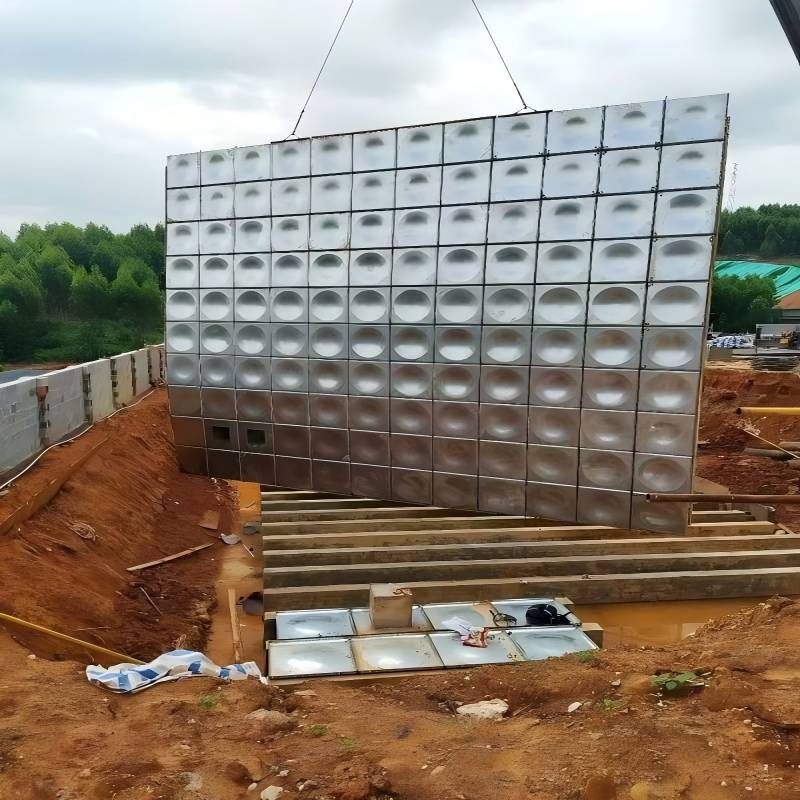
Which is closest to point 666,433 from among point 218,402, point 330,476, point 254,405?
point 330,476

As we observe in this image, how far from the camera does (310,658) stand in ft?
16.4

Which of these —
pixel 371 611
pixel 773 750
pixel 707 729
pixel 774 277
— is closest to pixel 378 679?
pixel 371 611

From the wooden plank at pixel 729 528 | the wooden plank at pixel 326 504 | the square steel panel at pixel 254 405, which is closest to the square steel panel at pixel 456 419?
the wooden plank at pixel 326 504

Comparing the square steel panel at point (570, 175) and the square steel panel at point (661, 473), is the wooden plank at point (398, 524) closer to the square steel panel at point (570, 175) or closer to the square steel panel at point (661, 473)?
the square steel panel at point (661, 473)

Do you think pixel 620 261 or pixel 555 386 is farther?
pixel 555 386

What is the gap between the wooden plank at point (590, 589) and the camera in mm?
6090

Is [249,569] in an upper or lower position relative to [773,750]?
lower

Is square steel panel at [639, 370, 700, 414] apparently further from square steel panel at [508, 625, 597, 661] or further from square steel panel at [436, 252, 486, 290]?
square steel panel at [508, 625, 597, 661]

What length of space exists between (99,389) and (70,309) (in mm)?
21749

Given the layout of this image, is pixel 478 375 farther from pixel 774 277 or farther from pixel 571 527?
pixel 774 277

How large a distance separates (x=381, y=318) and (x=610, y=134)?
2.77 metres

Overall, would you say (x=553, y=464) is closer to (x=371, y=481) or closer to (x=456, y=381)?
(x=456, y=381)

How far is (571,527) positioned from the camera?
268 inches

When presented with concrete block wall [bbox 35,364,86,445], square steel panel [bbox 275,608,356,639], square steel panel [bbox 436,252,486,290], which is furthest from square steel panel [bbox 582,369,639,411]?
concrete block wall [bbox 35,364,86,445]
